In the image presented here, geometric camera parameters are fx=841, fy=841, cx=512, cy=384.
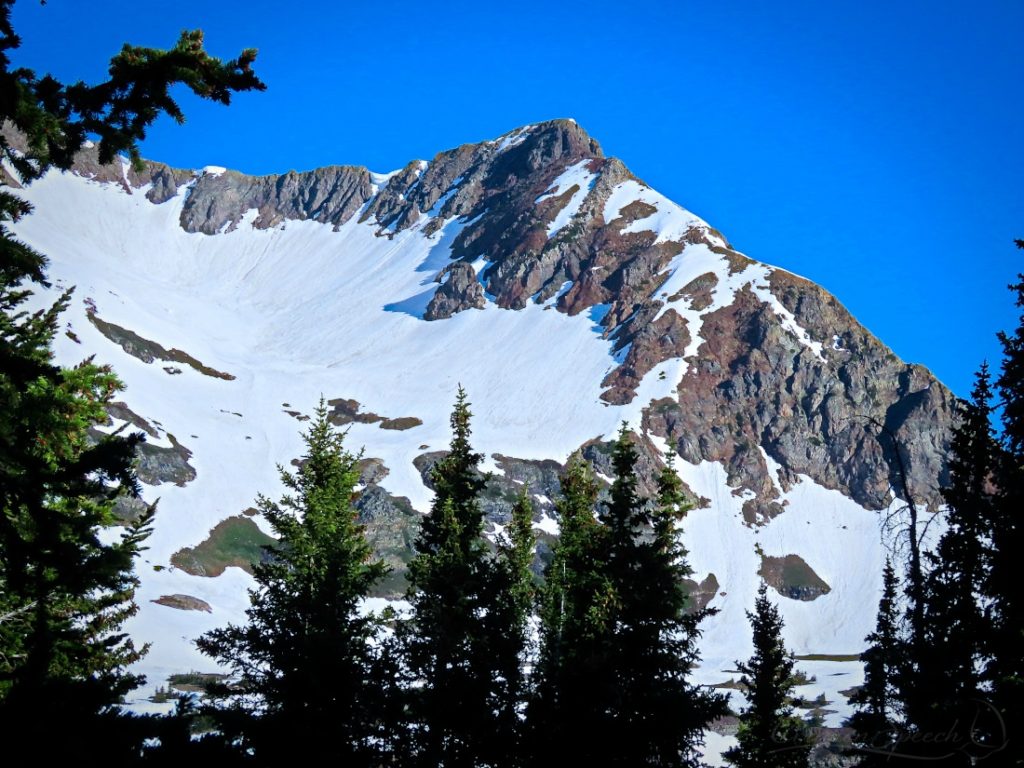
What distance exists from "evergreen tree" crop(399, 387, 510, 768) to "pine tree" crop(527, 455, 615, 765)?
1.04 m

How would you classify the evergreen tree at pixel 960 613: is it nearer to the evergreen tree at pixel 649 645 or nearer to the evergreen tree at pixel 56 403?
the evergreen tree at pixel 649 645

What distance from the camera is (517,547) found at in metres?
22.2

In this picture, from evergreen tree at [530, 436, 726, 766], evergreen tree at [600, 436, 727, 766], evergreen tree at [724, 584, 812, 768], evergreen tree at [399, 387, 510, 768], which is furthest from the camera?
evergreen tree at [724, 584, 812, 768]

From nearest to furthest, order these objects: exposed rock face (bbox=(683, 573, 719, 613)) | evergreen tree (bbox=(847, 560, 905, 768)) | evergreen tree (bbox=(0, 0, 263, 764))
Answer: evergreen tree (bbox=(0, 0, 263, 764)) < evergreen tree (bbox=(847, 560, 905, 768)) < exposed rock face (bbox=(683, 573, 719, 613))

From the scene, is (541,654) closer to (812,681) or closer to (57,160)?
(57,160)

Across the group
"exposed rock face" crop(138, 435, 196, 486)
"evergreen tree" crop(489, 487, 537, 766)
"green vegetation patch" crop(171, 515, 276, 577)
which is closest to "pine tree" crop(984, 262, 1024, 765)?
"evergreen tree" crop(489, 487, 537, 766)

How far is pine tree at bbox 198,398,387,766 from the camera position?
675 inches

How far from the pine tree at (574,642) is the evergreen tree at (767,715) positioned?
8.25 meters

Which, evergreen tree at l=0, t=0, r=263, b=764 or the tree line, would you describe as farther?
the tree line

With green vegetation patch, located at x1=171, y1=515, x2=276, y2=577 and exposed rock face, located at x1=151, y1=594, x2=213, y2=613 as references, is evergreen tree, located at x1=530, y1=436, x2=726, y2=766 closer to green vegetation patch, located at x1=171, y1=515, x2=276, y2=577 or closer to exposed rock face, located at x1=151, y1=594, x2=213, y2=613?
exposed rock face, located at x1=151, y1=594, x2=213, y2=613

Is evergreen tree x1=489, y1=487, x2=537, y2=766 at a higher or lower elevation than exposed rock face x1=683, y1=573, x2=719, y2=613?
lower

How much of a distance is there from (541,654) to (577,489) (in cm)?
490

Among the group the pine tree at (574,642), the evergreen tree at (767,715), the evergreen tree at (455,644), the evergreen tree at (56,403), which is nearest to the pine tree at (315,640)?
the evergreen tree at (455,644)

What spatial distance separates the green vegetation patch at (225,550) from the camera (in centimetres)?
13925
